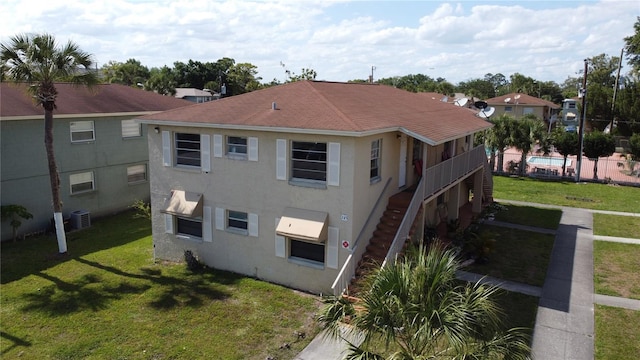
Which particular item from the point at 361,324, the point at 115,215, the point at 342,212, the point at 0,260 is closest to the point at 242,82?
the point at 115,215

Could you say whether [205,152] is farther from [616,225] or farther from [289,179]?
[616,225]

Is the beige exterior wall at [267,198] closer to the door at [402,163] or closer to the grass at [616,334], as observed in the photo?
the door at [402,163]

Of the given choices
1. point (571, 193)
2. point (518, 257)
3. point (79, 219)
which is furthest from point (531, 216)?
point (79, 219)

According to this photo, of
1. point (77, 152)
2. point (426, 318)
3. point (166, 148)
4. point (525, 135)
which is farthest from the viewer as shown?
point (525, 135)

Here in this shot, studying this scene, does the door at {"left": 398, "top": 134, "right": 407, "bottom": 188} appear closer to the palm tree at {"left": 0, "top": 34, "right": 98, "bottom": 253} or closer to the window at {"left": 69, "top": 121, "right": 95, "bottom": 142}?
the palm tree at {"left": 0, "top": 34, "right": 98, "bottom": 253}

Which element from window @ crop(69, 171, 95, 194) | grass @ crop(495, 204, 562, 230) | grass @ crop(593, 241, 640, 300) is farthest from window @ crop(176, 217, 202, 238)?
grass @ crop(495, 204, 562, 230)

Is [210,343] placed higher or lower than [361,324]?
lower

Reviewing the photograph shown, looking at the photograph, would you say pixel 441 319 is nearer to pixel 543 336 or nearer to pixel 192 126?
pixel 543 336
